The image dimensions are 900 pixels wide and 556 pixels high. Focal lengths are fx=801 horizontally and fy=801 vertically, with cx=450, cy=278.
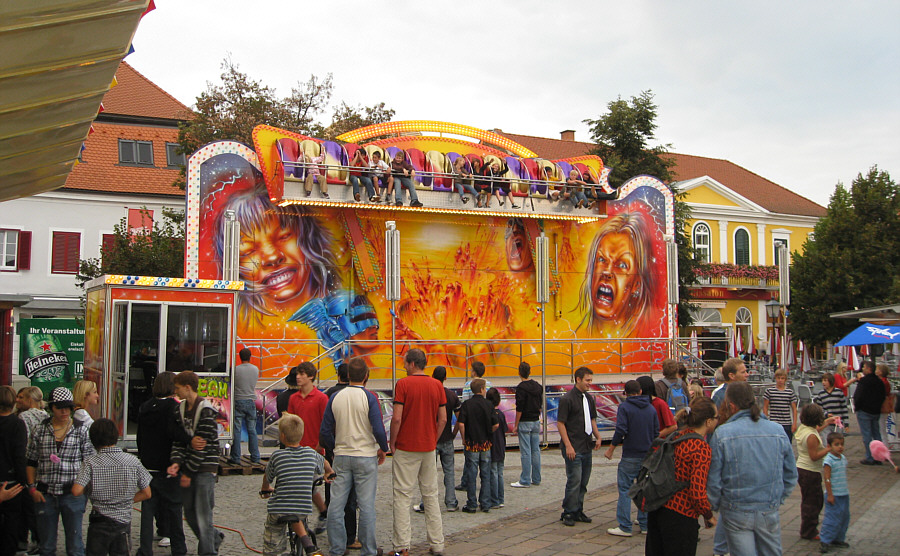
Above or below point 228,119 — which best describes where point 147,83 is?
above

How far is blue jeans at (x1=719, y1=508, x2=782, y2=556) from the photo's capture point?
6133 mm

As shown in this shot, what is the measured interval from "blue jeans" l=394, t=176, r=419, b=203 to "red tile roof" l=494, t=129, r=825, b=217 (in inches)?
972

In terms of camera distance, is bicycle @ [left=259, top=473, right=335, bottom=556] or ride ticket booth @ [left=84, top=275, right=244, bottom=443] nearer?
bicycle @ [left=259, top=473, right=335, bottom=556]

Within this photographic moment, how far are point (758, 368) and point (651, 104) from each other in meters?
10.1

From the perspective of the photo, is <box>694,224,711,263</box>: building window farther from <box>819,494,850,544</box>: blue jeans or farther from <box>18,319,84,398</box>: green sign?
<box>819,494,850,544</box>: blue jeans

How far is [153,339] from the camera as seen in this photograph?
41.1 ft

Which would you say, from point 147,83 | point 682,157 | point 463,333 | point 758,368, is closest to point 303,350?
point 463,333

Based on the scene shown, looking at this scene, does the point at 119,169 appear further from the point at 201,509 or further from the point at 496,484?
the point at 201,509

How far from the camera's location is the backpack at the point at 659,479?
6.23 m

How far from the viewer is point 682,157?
152ft

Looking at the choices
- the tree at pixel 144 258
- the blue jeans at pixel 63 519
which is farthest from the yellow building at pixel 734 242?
the blue jeans at pixel 63 519

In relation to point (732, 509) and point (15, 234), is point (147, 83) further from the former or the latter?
point (732, 509)

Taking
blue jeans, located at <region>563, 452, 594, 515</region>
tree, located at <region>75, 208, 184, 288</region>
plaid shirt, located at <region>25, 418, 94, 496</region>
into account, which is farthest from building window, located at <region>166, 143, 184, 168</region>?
blue jeans, located at <region>563, 452, 594, 515</region>

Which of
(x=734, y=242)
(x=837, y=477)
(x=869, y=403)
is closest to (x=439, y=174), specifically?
(x=869, y=403)
